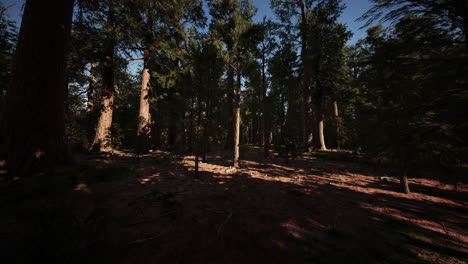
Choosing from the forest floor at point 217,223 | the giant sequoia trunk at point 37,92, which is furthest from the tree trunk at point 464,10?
the giant sequoia trunk at point 37,92

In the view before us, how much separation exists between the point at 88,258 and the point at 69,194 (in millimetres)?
2586

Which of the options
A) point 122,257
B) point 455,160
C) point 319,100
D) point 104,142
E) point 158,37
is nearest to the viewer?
point 122,257

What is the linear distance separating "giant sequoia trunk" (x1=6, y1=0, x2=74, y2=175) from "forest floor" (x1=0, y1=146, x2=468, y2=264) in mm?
958

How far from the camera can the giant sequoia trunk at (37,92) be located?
4008mm

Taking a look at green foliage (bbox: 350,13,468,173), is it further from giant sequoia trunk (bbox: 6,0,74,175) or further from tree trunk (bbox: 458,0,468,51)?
giant sequoia trunk (bbox: 6,0,74,175)

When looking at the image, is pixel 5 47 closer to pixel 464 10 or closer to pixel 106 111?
pixel 106 111

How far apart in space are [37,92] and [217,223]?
20.3 ft

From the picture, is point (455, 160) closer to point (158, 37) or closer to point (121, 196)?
point (121, 196)

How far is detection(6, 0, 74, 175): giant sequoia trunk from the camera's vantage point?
401cm

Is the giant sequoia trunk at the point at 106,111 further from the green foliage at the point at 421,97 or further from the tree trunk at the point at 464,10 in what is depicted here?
the tree trunk at the point at 464,10

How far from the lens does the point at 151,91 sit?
10375 mm

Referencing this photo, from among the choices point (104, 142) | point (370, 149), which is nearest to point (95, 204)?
point (370, 149)

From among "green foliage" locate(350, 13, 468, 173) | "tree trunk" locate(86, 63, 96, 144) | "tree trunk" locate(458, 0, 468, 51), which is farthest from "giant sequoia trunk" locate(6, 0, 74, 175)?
"tree trunk" locate(86, 63, 96, 144)

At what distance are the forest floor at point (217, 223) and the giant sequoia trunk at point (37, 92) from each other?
96 centimetres
